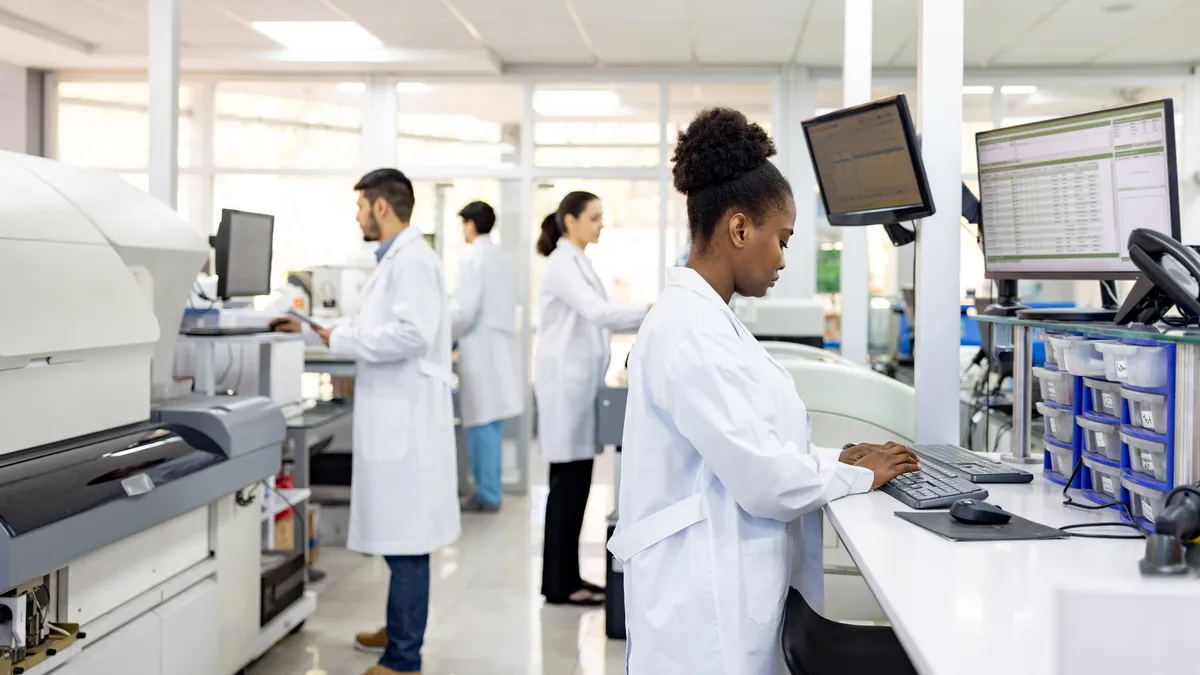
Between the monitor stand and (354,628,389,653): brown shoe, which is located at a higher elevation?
the monitor stand

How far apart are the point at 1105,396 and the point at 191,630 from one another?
2.21m

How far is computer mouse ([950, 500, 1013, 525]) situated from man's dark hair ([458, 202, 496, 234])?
4.07 metres

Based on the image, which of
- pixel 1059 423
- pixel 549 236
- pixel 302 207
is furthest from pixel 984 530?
pixel 302 207

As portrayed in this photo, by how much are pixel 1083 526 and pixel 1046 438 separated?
1.47ft

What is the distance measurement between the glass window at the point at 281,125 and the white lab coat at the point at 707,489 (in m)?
5.44

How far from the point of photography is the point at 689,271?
5.33 feet

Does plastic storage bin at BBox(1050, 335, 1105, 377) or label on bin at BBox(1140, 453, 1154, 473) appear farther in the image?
plastic storage bin at BBox(1050, 335, 1105, 377)

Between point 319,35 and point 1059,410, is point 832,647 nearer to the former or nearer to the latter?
point 1059,410

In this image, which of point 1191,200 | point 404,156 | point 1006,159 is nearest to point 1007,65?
point 1191,200

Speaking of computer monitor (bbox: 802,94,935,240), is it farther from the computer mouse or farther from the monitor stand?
the computer mouse

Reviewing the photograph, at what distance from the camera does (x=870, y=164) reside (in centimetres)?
240

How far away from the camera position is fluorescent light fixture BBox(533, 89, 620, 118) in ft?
21.4

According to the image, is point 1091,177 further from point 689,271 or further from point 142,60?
point 142,60

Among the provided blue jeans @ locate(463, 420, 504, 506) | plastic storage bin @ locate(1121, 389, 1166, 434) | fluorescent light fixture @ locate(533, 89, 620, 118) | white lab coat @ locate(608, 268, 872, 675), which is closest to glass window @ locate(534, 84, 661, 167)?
fluorescent light fixture @ locate(533, 89, 620, 118)
